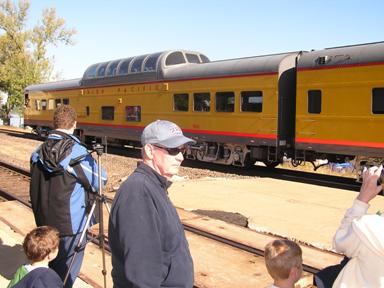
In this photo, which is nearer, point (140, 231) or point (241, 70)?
point (140, 231)

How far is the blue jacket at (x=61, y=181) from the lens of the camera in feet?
12.4

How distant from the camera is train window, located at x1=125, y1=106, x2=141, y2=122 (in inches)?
723

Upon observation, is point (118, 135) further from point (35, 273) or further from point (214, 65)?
point (35, 273)

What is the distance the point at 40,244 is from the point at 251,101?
36.2ft

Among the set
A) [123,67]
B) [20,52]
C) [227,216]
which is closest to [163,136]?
[227,216]

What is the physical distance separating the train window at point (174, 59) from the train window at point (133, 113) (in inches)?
85.3

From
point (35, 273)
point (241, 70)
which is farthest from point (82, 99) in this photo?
point (35, 273)

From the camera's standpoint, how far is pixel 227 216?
835 cm

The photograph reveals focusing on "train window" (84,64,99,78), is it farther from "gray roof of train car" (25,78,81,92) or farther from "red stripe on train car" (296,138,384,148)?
"red stripe on train car" (296,138,384,148)

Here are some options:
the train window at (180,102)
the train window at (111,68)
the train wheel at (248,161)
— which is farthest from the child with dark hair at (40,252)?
the train window at (111,68)

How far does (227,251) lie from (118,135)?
14.1 meters

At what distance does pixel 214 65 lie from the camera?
15.2 meters

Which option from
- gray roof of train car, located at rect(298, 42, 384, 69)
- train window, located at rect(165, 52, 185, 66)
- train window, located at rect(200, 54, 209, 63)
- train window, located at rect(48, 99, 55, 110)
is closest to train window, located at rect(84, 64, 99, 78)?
train window, located at rect(48, 99, 55, 110)

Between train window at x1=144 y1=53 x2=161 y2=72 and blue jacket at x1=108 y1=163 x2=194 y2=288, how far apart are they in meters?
15.3
